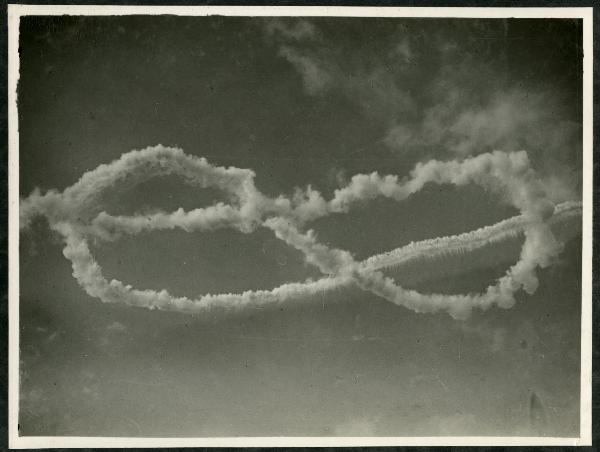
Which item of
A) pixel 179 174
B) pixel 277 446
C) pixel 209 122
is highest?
pixel 209 122

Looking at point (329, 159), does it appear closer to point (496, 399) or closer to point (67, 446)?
point (496, 399)

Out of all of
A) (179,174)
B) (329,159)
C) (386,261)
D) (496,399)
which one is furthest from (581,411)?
(179,174)

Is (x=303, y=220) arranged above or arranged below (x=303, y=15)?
below

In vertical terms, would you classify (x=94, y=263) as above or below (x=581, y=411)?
above
